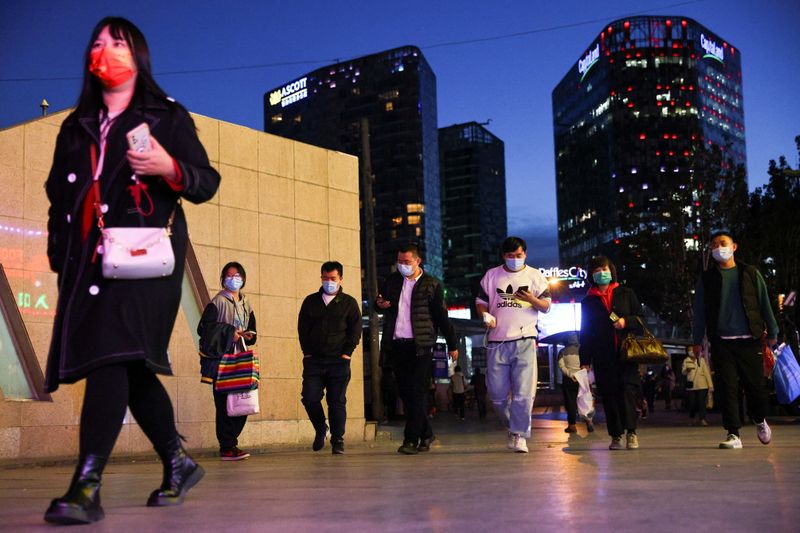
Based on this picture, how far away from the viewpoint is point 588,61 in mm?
158000

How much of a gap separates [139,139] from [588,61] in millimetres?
160639

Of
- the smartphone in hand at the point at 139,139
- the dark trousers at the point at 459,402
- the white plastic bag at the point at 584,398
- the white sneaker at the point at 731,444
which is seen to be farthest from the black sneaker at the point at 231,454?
the dark trousers at the point at 459,402

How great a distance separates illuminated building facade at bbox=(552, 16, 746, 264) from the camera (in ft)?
468

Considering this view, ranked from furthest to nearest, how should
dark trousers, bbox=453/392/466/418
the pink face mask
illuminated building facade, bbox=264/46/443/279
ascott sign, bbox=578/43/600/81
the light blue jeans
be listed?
illuminated building facade, bbox=264/46/443/279, ascott sign, bbox=578/43/600/81, dark trousers, bbox=453/392/466/418, the light blue jeans, the pink face mask

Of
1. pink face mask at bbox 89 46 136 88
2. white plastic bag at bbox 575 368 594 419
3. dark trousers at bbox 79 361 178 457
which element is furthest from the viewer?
white plastic bag at bbox 575 368 594 419

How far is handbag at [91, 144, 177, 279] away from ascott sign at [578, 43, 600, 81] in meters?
156

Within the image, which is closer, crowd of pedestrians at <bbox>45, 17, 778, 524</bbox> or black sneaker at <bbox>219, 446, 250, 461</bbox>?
crowd of pedestrians at <bbox>45, 17, 778, 524</bbox>

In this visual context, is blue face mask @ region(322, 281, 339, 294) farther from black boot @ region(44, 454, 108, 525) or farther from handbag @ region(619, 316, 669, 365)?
black boot @ region(44, 454, 108, 525)

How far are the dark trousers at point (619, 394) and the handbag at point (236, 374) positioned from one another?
3108 mm

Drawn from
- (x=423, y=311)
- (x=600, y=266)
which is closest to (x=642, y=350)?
(x=600, y=266)

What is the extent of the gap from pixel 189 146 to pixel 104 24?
57 cm

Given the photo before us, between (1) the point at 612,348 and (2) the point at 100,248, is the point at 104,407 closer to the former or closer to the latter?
(2) the point at 100,248

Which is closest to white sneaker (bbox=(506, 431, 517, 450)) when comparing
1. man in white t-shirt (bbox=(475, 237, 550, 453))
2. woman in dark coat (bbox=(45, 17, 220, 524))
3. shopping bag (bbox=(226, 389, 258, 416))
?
man in white t-shirt (bbox=(475, 237, 550, 453))

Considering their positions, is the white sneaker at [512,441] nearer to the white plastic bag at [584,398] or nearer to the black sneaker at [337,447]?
the black sneaker at [337,447]
